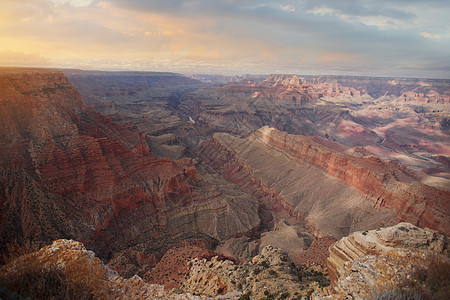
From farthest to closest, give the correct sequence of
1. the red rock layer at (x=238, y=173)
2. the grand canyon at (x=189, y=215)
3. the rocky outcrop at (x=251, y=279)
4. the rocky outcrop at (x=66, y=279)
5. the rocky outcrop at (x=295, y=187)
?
1. the red rock layer at (x=238, y=173)
2. the rocky outcrop at (x=295, y=187)
3. the rocky outcrop at (x=251, y=279)
4. the grand canyon at (x=189, y=215)
5. the rocky outcrop at (x=66, y=279)

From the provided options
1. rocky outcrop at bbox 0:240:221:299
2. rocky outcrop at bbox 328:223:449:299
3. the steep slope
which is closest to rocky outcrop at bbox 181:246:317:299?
rocky outcrop at bbox 328:223:449:299

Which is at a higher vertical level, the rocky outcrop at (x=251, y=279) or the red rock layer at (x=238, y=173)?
the rocky outcrop at (x=251, y=279)

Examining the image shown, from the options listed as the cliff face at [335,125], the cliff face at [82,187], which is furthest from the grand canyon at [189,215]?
the cliff face at [335,125]

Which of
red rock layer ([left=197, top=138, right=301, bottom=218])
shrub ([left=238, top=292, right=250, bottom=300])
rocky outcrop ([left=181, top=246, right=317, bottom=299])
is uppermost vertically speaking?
shrub ([left=238, top=292, right=250, bottom=300])

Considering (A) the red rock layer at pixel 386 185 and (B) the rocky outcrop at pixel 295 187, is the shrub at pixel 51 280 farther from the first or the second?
(A) the red rock layer at pixel 386 185

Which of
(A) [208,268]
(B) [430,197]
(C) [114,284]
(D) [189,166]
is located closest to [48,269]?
(C) [114,284]

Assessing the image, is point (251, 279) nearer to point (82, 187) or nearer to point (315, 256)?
point (315, 256)

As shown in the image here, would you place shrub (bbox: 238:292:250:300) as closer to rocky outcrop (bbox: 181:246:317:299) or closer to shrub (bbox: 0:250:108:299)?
rocky outcrop (bbox: 181:246:317:299)

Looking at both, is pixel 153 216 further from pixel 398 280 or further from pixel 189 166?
pixel 398 280
